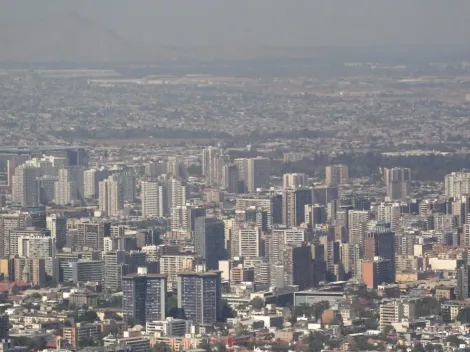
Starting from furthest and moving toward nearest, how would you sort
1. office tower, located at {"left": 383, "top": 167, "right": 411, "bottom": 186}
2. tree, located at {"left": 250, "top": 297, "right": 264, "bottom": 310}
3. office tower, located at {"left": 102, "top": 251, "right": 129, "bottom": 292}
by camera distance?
office tower, located at {"left": 383, "top": 167, "right": 411, "bottom": 186}
office tower, located at {"left": 102, "top": 251, "right": 129, "bottom": 292}
tree, located at {"left": 250, "top": 297, "right": 264, "bottom": 310}

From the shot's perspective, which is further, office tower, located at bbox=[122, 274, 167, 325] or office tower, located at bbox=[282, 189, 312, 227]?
office tower, located at bbox=[282, 189, 312, 227]

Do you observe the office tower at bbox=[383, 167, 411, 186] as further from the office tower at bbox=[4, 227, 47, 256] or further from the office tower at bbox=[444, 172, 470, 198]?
the office tower at bbox=[4, 227, 47, 256]

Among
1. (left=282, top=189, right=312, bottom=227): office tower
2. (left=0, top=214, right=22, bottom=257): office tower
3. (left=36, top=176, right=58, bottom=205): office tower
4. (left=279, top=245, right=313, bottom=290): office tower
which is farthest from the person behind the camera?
(left=36, top=176, right=58, bottom=205): office tower

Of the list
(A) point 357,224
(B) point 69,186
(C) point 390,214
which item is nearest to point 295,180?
(B) point 69,186

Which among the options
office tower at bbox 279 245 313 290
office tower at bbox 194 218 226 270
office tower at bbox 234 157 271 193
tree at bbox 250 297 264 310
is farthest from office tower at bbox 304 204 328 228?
tree at bbox 250 297 264 310

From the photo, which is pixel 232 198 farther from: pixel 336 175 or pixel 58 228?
pixel 58 228

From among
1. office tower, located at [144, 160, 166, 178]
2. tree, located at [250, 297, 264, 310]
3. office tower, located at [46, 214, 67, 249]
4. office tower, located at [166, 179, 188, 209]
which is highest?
office tower, located at [144, 160, 166, 178]

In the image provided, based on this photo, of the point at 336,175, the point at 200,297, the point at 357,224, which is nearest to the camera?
the point at 200,297

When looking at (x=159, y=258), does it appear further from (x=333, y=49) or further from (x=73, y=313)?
(x=333, y=49)
